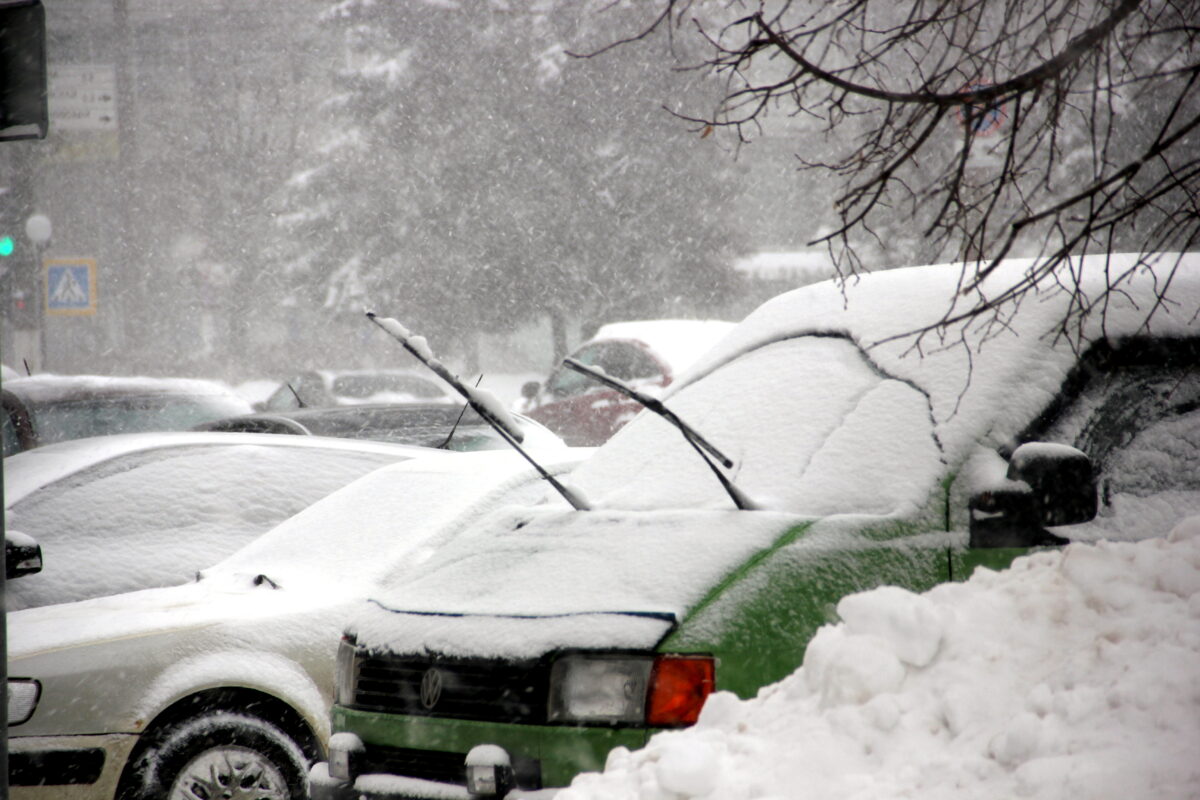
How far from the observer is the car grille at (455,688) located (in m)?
3.39

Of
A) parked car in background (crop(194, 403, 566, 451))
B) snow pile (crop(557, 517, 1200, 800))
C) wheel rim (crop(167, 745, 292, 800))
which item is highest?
parked car in background (crop(194, 403, 566, 451))

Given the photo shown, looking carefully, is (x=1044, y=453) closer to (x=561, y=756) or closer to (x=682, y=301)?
(x=561, y=756)

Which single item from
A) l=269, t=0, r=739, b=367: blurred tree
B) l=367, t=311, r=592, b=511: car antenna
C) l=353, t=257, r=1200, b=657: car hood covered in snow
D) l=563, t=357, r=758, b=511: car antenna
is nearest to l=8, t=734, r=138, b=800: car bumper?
l=353, t=257, r=1200, b=657: car hood covered in snow

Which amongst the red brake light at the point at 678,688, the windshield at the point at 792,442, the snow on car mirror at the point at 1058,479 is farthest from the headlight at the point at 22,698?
the snow on car mirror at the point at 1058,479

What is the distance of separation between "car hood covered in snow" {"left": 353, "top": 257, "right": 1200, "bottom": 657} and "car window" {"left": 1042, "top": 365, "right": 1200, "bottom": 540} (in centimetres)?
13

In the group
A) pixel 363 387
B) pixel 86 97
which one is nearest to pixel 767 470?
pixel 363 387

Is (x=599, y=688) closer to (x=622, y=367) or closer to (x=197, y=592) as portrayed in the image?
(x=197, y=592)

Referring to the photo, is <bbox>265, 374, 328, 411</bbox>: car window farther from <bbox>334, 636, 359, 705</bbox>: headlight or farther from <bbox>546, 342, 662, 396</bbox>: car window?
<bbox>334, 636, 359, 705</bbox>: headlight

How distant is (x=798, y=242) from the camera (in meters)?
39.9

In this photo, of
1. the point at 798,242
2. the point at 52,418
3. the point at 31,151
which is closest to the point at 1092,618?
the point at 52,418

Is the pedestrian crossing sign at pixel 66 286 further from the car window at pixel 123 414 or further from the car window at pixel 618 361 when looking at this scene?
the car window at pixel 123 414

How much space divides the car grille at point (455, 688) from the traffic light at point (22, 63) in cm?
201

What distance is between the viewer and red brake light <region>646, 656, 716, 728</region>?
325 cm

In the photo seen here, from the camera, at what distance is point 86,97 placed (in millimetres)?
23250
